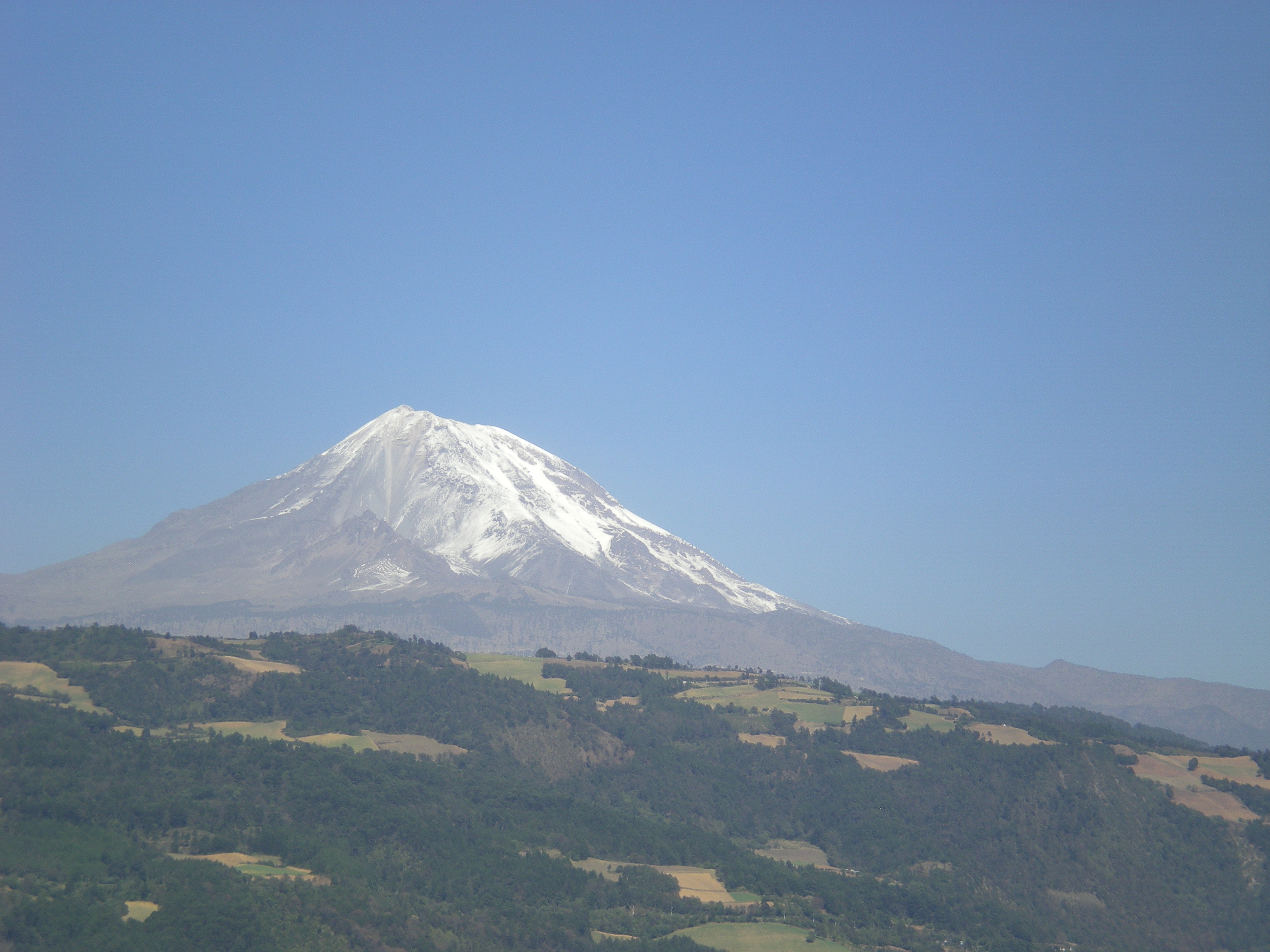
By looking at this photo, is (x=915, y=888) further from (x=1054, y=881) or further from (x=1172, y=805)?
(x=1172, y=805)

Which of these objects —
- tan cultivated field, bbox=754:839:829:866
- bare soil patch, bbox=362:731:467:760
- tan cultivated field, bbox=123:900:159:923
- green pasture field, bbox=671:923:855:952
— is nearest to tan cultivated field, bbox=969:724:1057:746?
tan cultivated field, bbox=754:839:829:866

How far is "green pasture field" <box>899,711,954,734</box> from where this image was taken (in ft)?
564

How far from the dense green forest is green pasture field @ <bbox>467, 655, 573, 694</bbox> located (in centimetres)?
243

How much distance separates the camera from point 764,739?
16525cm

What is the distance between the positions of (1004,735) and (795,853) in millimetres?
44371

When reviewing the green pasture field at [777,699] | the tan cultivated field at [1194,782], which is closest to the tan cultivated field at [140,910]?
the green pasture field at [777,699]

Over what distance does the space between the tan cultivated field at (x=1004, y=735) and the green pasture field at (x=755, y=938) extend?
71074 mm

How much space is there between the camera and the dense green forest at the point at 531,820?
80.6 m

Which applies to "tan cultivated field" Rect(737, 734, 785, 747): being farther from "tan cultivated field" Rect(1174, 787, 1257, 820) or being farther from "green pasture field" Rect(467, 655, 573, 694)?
"tan cultivated field" Rect(1174, 787, 1257, 820)

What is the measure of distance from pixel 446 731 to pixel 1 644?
50.5m

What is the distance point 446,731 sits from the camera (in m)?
149

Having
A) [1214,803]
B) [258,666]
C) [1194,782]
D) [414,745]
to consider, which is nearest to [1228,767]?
[1194,782]

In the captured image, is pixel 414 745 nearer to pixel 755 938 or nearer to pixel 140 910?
pixel 755 938

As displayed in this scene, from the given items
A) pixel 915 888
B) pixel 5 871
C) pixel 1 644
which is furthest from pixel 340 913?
pixel 1 644
